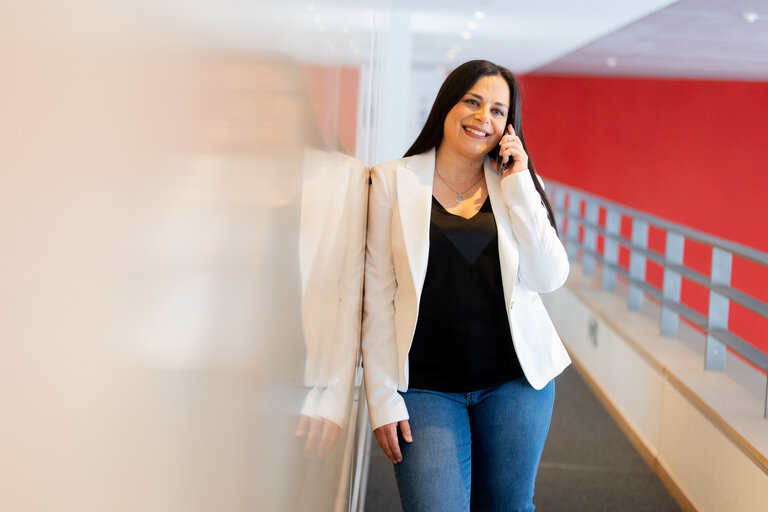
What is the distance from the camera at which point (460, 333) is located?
1.84 meters

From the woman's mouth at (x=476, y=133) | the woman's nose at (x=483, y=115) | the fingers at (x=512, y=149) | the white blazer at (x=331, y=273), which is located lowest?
the white blazer at (x=331, y=273)

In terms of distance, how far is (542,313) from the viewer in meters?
1.92

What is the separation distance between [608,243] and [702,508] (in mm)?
3193

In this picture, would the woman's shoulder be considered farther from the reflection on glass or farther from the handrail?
the handrail

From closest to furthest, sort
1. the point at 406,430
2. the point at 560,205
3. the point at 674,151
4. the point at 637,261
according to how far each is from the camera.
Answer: the point at 406,430 < the point at 637,261 < the point at 560,205 < the point at 674,151

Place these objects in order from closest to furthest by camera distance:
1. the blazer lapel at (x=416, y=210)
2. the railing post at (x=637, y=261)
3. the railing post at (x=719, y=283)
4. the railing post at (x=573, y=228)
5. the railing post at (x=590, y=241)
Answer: the blazer lapel at (x=416, y=210) < the railing post at (x=719, y=283) < the railing post at (x=637, y=261) < the railing post at (x=590, y=241) < the railing post at (x=573, y=228)

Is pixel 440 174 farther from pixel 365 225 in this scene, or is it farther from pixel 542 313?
pixel 542 313

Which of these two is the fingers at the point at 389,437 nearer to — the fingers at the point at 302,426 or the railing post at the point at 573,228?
the fingers at the point at 302,426

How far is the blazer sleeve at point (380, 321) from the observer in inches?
72.2

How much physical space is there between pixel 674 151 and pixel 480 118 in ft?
36.4

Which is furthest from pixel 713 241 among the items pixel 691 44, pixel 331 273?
pixel 691 44

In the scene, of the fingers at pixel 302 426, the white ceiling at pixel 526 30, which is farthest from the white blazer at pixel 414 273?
the fingers at pixel 302 426

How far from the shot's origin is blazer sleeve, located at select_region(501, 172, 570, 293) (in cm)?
185

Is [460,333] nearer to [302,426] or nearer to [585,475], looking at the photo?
[302,426]
